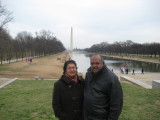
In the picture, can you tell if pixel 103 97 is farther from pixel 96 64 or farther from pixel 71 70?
pixel 71 70

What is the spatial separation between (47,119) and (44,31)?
82.4 m

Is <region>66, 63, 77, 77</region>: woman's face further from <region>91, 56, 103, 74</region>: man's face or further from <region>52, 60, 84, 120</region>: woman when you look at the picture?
<region>91, 56, 103, 74</region>: man's face

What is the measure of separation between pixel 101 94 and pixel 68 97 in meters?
0.62

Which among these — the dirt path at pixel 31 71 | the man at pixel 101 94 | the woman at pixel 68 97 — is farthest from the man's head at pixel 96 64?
the dirt path at pixel 31 71

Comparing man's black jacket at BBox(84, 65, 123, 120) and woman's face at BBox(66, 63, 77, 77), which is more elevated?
woman's face at BBox(66, 63, 77, 77)

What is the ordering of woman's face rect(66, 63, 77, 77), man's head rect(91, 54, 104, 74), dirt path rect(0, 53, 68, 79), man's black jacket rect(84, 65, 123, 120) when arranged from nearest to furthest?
1. man's black jacket rect(84, 65, 123, 120)
2. man's head rect(91, 54, 104, 74)
3. woman's face rect(66, 63, 77, 77)
4. dirt path rect(0, 53, 68, 79)

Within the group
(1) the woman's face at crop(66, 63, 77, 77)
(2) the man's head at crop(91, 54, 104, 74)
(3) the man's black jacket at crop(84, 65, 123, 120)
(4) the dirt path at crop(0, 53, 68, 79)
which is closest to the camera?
(3) the man's black jacket at crop(84, 65, 123, 120)

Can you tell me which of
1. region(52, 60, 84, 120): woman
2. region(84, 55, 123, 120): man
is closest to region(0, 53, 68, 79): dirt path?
region(52, 60, 84, 120): woman

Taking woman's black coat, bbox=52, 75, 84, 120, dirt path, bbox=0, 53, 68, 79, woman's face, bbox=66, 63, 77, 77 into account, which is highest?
woman's face, bbox=66, 63, 77, 77

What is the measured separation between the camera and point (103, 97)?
2.41 metres

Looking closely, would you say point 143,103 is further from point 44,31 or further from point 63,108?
point 44,31

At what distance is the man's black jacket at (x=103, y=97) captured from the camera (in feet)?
7.72

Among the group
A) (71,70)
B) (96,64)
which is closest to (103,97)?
(96,64)

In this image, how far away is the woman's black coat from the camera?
259cm
